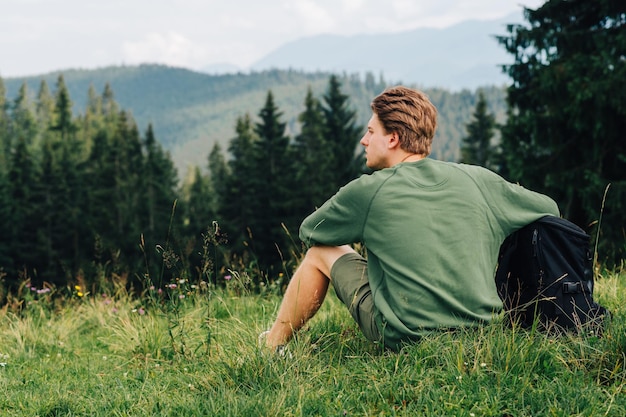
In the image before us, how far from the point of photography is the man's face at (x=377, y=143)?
3.24m

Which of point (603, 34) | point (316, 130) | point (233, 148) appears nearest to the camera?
point (603, 34)

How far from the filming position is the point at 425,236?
3.03 meters

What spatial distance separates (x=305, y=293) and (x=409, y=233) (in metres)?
0.67

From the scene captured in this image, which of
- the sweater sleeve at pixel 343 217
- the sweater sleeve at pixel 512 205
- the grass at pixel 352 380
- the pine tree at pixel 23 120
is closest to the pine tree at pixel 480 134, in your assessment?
the grass at pixel 352 380

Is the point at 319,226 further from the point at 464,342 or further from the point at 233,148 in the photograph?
the point at 233,148

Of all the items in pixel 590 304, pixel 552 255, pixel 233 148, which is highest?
pixel 552 255

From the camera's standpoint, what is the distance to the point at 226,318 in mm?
5215

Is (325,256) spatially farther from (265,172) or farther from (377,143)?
(265,172)

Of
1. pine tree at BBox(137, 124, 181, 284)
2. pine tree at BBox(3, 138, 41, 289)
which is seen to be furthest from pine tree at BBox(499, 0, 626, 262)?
pine tree at BBox(3, 138, 41, 289)

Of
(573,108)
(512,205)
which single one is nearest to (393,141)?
(512,205)

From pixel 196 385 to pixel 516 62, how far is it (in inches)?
542

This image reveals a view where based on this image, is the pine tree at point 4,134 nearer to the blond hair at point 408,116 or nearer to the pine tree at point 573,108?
the pine tree at point 573,108

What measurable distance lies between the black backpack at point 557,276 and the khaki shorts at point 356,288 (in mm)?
675

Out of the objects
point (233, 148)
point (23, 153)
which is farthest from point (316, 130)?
point (23, 153)
